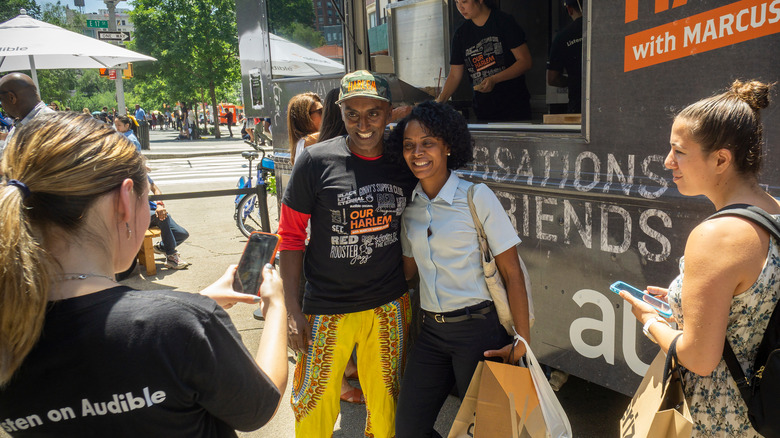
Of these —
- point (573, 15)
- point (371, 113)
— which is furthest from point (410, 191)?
point (573, 15)

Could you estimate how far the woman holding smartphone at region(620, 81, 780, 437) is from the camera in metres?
1.45

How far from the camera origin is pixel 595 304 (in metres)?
2.53

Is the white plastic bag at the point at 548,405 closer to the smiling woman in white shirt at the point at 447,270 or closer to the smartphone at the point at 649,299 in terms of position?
the smiling woman in white shirt at the point at 447,270

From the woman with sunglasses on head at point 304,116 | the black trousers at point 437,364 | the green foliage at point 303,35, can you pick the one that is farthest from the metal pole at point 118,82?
the black trousers at point 437,364

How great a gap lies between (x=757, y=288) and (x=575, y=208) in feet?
3.63

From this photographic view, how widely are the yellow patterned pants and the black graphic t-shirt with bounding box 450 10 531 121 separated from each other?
1.95m

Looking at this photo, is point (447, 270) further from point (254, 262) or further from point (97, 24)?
point (97, 24)

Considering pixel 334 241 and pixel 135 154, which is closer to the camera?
pixel 135 154

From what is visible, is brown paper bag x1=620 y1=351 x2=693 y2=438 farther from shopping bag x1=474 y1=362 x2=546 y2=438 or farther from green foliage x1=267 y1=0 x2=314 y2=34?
green foliage x1=267 y1=0 x2=314 y2=34

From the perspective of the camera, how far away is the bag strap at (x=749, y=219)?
144cm

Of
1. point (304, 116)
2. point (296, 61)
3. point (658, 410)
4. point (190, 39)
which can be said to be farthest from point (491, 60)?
point (190, 39)

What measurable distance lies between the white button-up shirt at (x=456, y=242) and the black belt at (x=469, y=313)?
0.02 metres

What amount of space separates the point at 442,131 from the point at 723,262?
114 cm

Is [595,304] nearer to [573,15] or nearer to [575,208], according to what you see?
[575,208]
